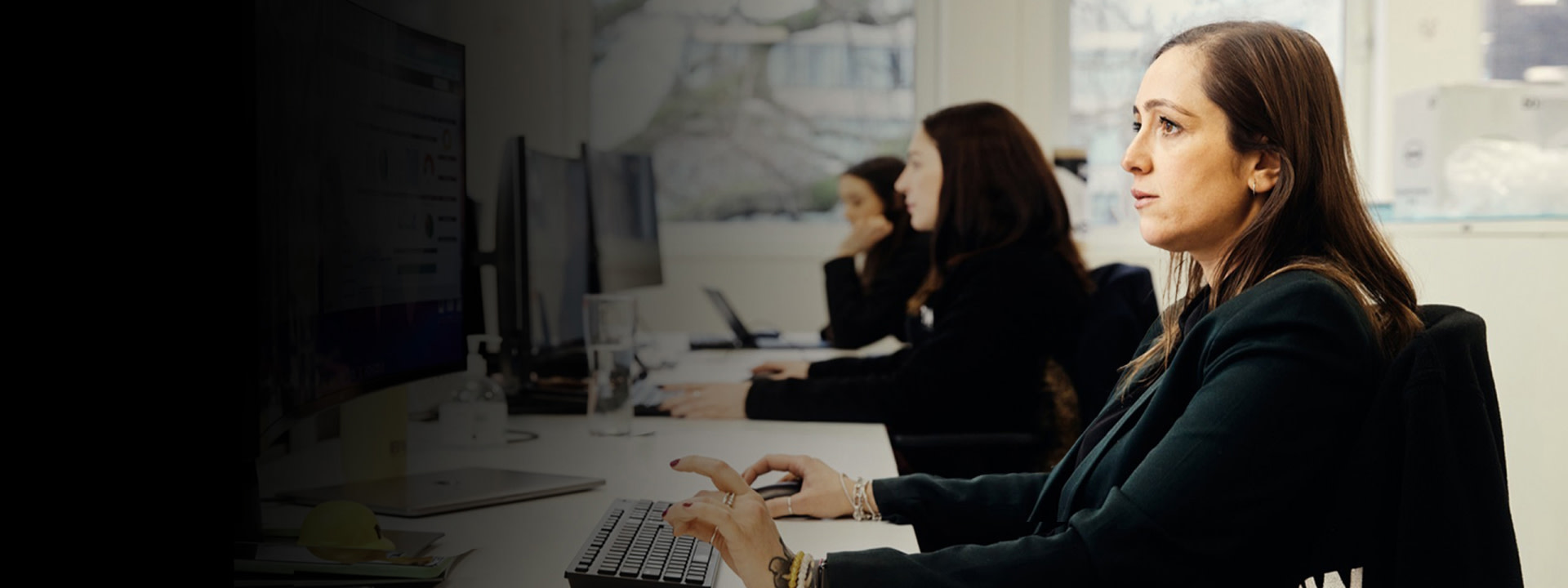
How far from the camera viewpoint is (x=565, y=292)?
5.26 ft

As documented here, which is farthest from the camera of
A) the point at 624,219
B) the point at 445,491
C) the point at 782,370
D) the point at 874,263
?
the point at 874,263

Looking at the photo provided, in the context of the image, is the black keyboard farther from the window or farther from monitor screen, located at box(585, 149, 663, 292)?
monitor screen, located at box(585, 149, 663, 292)

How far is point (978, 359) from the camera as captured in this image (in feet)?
5.35

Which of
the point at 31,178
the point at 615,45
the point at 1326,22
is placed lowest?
the point at 31,178

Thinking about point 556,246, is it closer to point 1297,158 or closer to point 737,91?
point 737,91

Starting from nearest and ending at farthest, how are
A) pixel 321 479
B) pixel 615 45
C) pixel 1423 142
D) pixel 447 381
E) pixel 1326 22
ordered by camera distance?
1. pixel 321 479
2. pixel 447 381
3. pixel 615 45
4. pixel 1423 142
5. pixel 1326 22

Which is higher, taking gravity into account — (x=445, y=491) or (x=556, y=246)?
(x=556, y=246)

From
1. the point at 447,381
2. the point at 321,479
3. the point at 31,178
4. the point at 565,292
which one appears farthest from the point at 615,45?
the point at 31,178

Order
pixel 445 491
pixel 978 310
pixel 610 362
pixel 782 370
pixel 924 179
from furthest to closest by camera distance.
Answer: pixel 782 370
pixel 924 179
pixel 978 310
pixel 610 362
pixel 445 491

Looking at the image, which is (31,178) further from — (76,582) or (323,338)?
(323,338)

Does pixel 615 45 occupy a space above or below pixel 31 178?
above

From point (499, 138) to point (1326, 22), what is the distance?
2.45 meters

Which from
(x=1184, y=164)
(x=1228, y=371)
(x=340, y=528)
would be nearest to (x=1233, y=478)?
(x=1228, y=371)

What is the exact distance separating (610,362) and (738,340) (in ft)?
4.33
